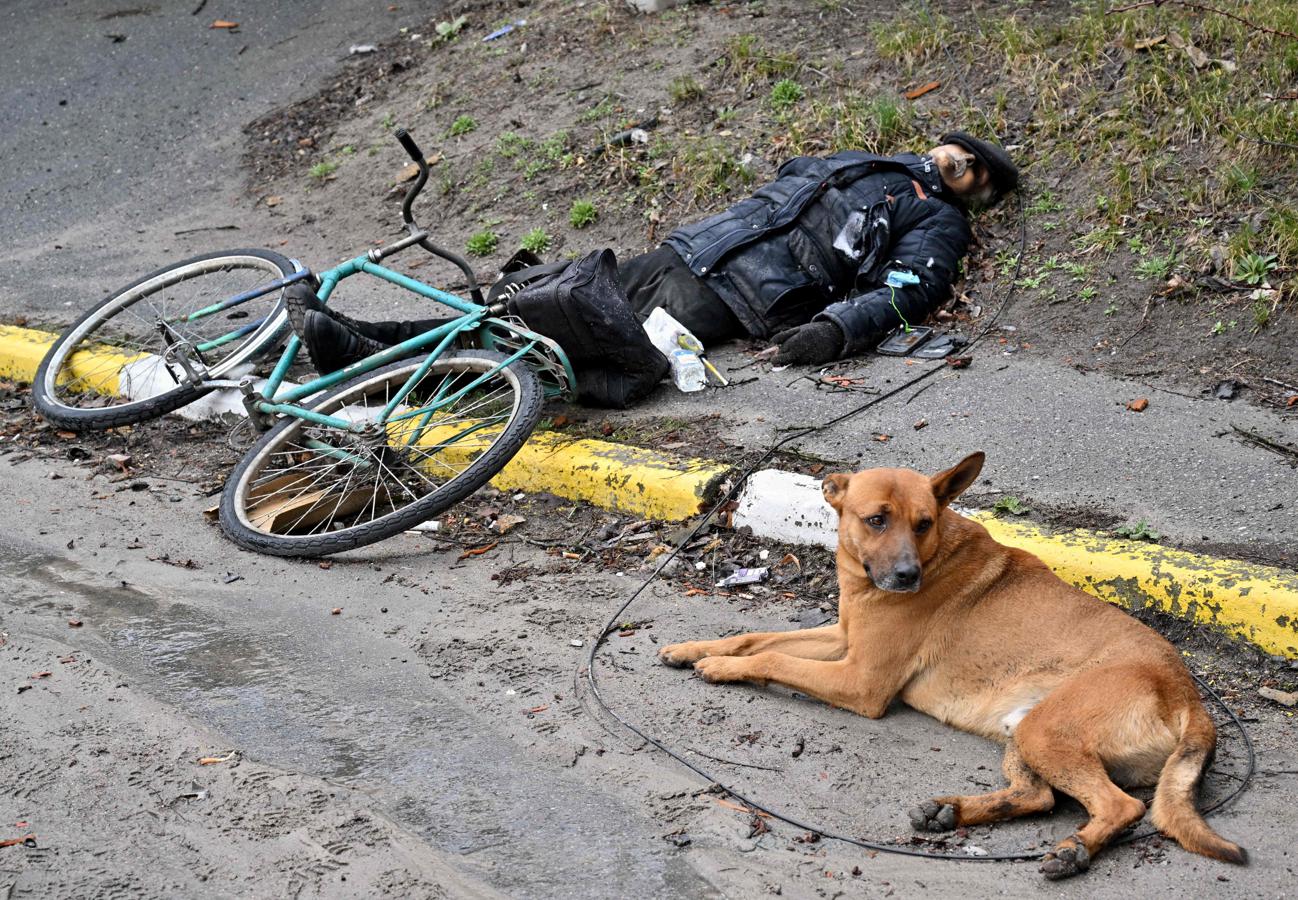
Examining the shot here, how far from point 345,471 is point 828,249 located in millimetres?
2732

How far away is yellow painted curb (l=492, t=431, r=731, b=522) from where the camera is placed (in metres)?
4.87

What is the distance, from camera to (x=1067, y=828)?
10.2 ft

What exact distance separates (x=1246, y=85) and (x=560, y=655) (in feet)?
16.8

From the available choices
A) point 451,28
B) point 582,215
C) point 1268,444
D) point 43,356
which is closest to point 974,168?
point 582,215

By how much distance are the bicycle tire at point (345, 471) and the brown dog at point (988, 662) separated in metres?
1.33

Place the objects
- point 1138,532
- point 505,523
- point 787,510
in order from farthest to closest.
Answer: point 505,523 < point 787,510 < point 1138,532

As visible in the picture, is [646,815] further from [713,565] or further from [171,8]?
[171,8]

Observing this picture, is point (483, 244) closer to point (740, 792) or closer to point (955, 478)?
point (955, 478)

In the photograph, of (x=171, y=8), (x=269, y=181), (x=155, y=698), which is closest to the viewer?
(x=155, y=698)

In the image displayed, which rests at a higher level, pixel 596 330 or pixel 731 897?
pixel 596 330

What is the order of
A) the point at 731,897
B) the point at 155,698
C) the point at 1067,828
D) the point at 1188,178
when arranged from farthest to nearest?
1. the point at 1188,178
2. the point at 155,698
3. the point at 1067,828
4. the point at 731,897

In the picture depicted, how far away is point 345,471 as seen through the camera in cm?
542

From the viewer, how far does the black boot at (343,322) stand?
543 centimetres

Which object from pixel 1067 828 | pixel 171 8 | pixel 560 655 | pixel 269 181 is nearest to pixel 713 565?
pixel 560 655
